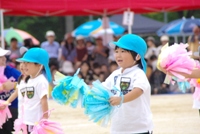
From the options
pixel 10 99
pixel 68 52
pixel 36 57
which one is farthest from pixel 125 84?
pixel 68 52

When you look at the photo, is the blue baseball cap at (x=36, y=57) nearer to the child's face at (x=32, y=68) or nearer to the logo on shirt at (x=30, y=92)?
the child's face at (x=32, y=68)

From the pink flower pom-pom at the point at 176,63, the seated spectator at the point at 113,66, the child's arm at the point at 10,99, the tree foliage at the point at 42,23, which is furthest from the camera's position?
the tree foliage at the point at 42,23

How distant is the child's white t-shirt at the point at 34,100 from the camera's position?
6.53 metres

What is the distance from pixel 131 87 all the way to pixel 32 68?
1.79 meters

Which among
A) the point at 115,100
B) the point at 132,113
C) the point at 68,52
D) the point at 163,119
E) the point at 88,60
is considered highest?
the point at 68,52

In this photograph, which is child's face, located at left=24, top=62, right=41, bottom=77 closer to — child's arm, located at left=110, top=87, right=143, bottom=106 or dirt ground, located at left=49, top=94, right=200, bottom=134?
child's arm, located at left=110, top=87, right=143, bottom=106

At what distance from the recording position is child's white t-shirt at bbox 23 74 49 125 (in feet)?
21.4

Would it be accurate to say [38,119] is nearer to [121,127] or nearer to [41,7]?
[121,127]

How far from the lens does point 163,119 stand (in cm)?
1081

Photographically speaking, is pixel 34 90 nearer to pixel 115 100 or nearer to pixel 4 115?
pixel 4 115

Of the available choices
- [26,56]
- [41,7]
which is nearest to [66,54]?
[41,7]

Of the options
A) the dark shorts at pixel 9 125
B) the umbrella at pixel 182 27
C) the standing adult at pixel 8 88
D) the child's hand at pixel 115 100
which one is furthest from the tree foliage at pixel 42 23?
the child's hand at pixel 115 100

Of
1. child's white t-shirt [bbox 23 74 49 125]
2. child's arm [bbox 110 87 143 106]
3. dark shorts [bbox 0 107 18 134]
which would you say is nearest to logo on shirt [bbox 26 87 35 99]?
child's white t-shirt [bbox 23 74 49 125]

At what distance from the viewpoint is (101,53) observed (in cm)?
1812
